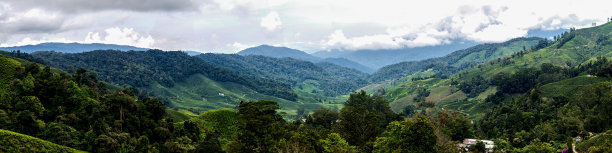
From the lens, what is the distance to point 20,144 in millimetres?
37250

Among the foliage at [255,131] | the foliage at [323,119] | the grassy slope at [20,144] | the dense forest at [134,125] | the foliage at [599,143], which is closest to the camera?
the grassy slope at [20,144]

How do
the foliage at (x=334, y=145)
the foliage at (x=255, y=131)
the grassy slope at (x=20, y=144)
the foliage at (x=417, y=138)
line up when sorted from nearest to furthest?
the grassy slope at (x=20, y=144), the foliage at (x=417, y=138), the foliage at (x=334, y=145), the foliage at (x=255, y=131)

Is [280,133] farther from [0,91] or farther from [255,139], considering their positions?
[0,91]

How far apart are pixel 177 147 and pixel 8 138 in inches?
869

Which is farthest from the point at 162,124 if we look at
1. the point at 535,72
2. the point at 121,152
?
the point at 535,72

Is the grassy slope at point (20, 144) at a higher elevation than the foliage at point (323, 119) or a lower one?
higher

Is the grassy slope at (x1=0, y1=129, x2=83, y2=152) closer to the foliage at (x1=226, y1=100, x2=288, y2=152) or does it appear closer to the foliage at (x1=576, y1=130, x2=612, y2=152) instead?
the foliage at (x1=226, y1=100, x2=288, y2=152)

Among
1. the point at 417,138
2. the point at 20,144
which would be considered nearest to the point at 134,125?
the point at 20,144

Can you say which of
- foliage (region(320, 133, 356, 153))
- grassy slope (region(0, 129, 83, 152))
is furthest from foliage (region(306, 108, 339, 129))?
grassy slope (region(0, 129, 83, 152))

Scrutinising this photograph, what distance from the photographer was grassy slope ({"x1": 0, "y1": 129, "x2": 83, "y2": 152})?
36.2m

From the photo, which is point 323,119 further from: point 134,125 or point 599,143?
point 599,143

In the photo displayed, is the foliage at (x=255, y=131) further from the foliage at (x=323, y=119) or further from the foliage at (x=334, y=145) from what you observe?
the foliage at (x=323, y=119)

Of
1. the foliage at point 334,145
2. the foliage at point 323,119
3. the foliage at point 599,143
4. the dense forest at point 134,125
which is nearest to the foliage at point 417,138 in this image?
the dense forest at point 134,125

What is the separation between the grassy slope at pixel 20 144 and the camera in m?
36.2
